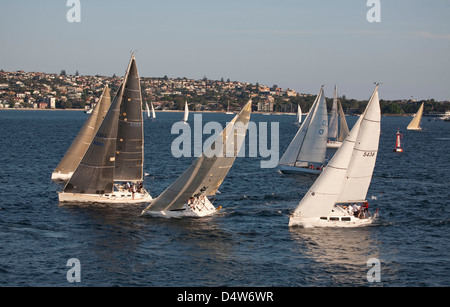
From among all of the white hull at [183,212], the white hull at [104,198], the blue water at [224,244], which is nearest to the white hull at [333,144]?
the blue water at [224,244]

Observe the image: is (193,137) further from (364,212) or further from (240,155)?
(364,212)

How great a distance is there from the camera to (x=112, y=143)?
162ft

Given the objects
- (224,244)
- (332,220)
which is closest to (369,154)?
(332,220)

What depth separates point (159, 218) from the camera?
1738 inches

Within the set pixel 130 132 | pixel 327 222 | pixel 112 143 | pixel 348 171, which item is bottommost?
pixel 327 222

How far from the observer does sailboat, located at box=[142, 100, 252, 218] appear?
44281 millimetres

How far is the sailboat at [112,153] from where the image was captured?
160ft

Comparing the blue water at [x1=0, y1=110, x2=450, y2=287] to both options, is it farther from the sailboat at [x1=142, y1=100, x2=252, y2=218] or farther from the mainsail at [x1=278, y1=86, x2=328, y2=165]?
the mainsail at [x1=278, y1=86, x2=328, y2=165]

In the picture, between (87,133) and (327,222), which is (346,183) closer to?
(327,222)

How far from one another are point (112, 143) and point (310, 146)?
27.5 meters

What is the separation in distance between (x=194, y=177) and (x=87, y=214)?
8.64m

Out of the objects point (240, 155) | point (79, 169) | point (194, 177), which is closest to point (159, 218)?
point (194, 177)

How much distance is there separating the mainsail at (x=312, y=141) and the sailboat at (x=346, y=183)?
Answer: 2413cm

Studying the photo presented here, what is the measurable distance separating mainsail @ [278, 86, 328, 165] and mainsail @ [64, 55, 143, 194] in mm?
24545
